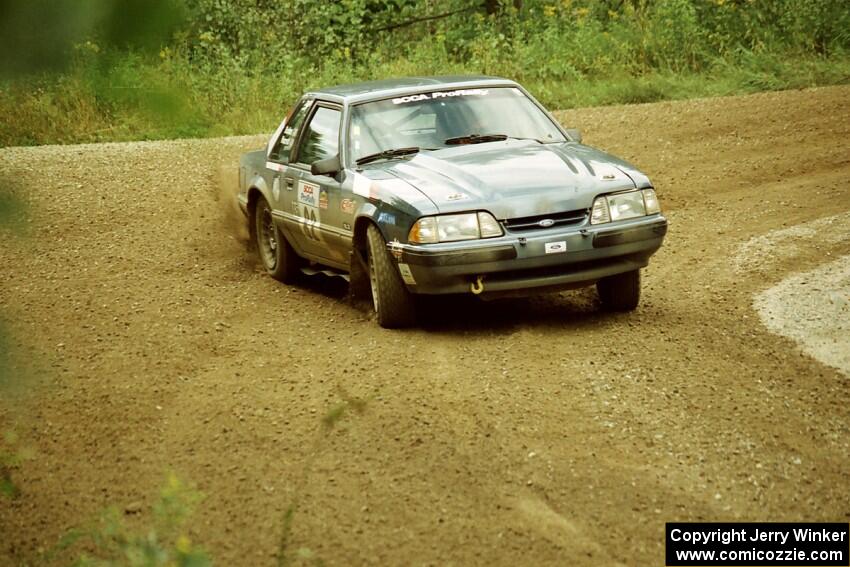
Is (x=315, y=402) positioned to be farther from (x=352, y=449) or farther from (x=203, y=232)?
(x=203, y=232)

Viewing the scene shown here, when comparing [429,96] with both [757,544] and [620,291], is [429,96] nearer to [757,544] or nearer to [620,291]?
[620,291]

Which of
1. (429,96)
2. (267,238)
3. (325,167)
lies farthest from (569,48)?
(325,167)

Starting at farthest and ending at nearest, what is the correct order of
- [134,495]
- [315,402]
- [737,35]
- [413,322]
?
[737,35] → [413,322] → [315,402] → [134,495]

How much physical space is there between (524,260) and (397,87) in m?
2.27

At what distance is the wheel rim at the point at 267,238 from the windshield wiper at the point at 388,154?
184 centimetres

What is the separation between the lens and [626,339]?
24.7 feet

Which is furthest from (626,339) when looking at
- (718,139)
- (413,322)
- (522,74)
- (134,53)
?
(522,74)

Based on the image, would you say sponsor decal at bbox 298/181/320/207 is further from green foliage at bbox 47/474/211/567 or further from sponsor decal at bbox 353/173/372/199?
green foliage at bbox 47/474/211/567

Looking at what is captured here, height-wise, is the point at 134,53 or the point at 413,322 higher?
the point at 134,53

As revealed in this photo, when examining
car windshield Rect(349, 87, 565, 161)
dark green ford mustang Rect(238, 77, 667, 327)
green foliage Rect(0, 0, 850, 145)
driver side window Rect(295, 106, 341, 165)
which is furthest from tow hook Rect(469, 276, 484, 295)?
green foliage Rect(0, 0, 850, 145)

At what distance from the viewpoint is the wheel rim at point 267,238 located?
1034cm

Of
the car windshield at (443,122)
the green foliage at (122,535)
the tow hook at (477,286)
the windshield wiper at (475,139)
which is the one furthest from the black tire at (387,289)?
the green foliage at (122,535)

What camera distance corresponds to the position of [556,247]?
7473 millimetres

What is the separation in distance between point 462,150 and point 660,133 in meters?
8.37
